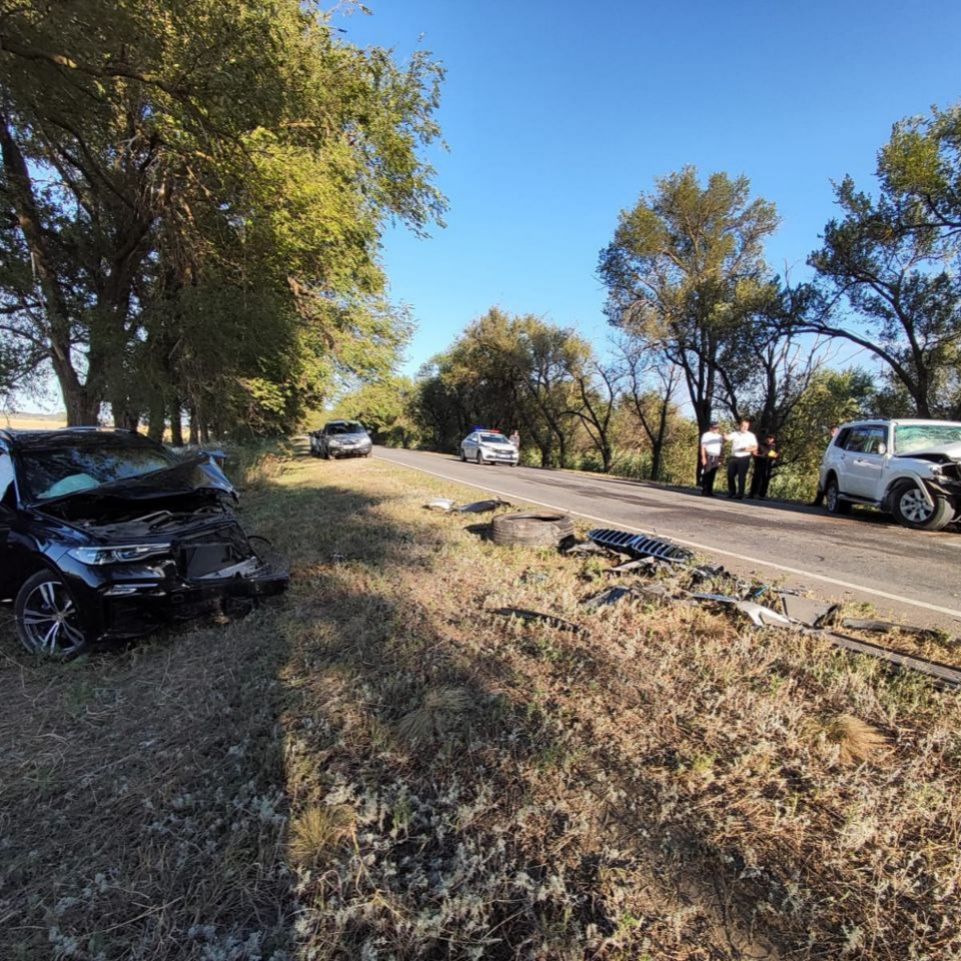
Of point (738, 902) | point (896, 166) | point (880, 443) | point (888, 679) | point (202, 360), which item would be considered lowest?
point (738, 902)

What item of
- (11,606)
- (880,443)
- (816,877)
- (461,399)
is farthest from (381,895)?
(461,399)

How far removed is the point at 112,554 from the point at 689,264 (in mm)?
26176

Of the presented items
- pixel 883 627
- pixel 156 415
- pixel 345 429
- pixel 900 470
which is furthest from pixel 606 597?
pixel 345 429

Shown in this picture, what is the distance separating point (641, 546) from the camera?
5.50 meters

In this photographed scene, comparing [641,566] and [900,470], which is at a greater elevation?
[900,470]

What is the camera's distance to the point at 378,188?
12562 mm

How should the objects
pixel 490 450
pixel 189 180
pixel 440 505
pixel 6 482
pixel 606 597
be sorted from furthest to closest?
pixel 490 450 < pixel 189 180 < pixel 440 505 < pixel 6 482 < pixel 606 597

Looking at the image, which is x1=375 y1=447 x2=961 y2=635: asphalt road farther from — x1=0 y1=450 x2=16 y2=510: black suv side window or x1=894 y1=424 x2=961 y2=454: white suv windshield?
x1=0 y1=450 x2=16 y2=510: black suv side window

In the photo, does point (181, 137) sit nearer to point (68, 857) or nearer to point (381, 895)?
point (68, 857)

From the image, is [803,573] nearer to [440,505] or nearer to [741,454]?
[440,505]

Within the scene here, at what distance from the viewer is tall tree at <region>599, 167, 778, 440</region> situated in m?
23.0

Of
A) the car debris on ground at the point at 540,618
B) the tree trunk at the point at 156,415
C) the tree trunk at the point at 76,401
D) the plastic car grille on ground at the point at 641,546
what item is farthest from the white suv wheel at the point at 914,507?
the tree trunk at the point at 76,401

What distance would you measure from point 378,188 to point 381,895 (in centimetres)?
1364

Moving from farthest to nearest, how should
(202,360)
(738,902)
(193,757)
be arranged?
(202,360)
(193,757)
(738,902)
